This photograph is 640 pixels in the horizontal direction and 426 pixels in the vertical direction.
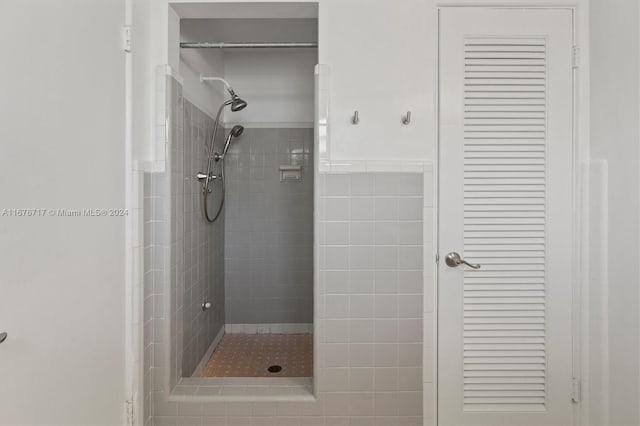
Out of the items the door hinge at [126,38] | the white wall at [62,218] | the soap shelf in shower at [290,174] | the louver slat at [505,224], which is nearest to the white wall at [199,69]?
the door hinge at [126,38]

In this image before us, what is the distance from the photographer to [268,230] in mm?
2822

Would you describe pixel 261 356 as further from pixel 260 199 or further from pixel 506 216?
pixel 506 216

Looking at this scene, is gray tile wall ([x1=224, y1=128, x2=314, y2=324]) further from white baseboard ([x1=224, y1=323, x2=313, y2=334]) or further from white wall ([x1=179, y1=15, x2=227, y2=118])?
white wall ([x1=179, y1=15, x2=227, y2=118])

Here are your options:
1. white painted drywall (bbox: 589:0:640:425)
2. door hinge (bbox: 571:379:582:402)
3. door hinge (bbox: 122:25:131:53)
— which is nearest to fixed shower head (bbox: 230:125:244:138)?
door hinge (bbox: 122:25:131:53)

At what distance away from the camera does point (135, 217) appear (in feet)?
4.64

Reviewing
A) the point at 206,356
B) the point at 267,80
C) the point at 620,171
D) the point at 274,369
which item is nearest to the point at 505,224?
the point at 620,171

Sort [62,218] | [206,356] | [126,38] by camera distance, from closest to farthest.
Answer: [62,218], [126,38], [206,356]

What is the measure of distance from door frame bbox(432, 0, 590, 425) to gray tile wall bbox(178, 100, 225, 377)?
1291 millimetres

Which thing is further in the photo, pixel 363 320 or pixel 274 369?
pixel 274 369

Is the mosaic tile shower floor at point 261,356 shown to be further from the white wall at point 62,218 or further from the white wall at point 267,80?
the white wall at point 267,80

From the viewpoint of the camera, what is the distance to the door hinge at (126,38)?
133 centimetres

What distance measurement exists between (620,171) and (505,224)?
466 mm

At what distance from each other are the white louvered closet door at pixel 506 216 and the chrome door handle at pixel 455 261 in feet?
0.06

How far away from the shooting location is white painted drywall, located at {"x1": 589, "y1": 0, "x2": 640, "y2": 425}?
1300 millimetres
